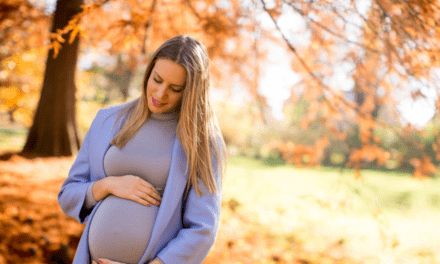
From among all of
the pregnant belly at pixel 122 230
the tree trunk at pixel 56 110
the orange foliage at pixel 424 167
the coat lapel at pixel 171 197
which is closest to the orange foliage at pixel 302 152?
the orange foliage at pixel 424 167

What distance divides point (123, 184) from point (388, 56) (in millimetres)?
2974

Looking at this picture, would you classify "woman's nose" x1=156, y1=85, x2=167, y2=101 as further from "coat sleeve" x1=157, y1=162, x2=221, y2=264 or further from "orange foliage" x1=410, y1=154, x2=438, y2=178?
"orange foliage" x1=410, y1=154, x2=438, y2=178

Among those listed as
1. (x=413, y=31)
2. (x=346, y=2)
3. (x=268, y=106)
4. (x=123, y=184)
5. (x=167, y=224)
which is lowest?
(x=167, y=224)

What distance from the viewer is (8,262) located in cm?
307

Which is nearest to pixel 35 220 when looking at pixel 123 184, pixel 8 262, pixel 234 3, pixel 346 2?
pixel 8 262

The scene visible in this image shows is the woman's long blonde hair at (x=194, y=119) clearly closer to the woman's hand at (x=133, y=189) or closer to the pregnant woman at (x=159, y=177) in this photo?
the pregnant woman at (x=159, y=177)

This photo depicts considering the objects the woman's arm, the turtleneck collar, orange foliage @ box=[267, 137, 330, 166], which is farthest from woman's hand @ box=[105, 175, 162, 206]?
orange foliage @ box=[267, 137, 330, 166]

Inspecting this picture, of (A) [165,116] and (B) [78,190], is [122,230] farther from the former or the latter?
(A) [165,116]

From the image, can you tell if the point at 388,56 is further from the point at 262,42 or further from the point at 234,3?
the point at 262,42

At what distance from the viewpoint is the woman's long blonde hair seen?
1.62m

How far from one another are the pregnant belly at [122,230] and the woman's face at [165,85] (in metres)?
0.55

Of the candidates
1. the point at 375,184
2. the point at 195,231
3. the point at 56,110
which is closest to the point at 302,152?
the point at 195,231

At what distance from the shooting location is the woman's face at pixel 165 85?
5.24 feet

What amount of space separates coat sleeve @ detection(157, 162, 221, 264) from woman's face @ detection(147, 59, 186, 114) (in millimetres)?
499
